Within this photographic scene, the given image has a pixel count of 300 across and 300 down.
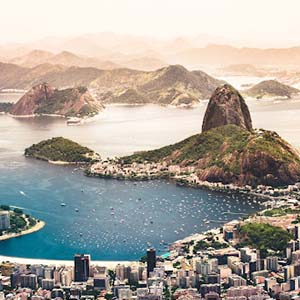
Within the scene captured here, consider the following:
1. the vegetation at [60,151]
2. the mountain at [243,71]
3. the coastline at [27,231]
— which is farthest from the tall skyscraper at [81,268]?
the mountain at [243,71]

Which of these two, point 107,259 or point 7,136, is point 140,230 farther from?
point 7,136

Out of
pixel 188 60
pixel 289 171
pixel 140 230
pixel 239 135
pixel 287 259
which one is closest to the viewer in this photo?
pixel 287 259

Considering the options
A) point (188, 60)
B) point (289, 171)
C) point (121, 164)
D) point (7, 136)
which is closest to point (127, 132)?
point (7, 136)

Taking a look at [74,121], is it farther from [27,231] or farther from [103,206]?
[27,231]

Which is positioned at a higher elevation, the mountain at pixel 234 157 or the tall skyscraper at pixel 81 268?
the mountain at pixel 234 157

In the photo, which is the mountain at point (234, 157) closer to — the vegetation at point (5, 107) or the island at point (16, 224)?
the island at point (16, 224)

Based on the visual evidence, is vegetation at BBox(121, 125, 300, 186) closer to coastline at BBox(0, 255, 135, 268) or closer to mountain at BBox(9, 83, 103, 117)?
coastline at BBox(0, 255, 135, 268)

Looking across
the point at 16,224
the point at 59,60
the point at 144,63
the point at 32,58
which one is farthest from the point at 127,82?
Result: the point at 16,224
